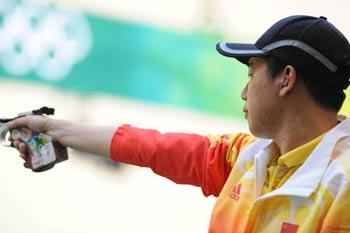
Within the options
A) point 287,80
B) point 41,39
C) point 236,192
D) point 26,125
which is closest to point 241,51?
point 287,80

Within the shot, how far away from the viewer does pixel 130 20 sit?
2.00 meters

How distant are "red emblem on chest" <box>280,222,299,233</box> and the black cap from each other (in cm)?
26

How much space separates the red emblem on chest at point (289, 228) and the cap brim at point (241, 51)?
0.31 meters

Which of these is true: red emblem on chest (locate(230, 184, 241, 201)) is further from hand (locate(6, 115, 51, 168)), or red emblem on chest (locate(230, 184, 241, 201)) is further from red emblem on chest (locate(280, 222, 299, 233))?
hand (locate(6, 115, 51, 168))

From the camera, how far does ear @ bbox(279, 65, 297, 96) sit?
1.02m

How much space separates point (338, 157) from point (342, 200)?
9cm

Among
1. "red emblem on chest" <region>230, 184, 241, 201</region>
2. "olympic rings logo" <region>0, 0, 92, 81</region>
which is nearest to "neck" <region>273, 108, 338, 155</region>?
"red emblem on chest" <region>230, 184, 241, 201</region>

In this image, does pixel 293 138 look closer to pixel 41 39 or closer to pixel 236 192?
pixel 236 192

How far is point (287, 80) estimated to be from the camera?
1032 mm

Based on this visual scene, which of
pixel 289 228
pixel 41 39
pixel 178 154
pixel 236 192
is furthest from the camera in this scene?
pixel 41 39

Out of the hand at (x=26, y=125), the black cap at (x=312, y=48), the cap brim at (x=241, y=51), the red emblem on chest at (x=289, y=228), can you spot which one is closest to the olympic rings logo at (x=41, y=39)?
the hand at (x=26, y=125)

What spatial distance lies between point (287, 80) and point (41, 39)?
1154 mm

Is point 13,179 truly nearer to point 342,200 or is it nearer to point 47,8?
point 47,8

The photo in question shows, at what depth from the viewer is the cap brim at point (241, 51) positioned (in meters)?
1.05
